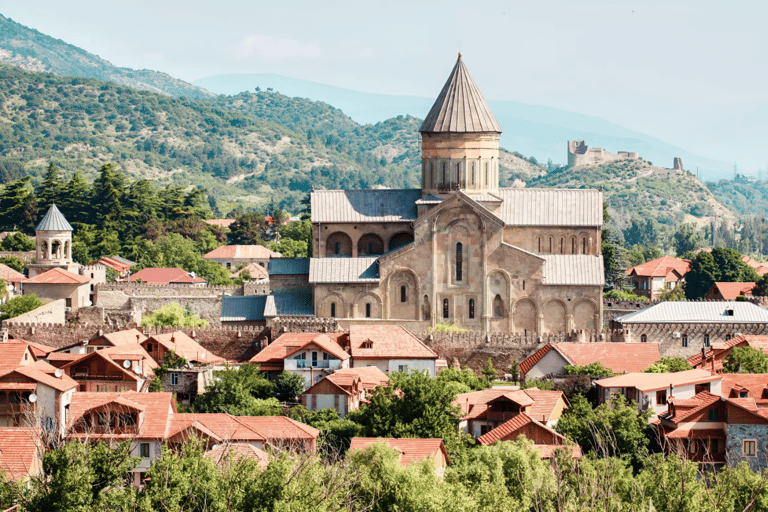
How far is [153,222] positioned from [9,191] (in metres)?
13.2

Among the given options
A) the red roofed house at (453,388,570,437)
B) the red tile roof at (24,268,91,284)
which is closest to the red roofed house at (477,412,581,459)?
the red roofed house at (453,388,570,437)

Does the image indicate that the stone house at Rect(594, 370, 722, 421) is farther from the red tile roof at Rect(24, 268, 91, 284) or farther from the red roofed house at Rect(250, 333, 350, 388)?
the red tile roof at Rect(24, 268, 91, 284)

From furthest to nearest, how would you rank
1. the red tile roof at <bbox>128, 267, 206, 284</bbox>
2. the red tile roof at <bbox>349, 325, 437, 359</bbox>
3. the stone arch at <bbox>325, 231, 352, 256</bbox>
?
the red tile roof at <bbox>128, 267, 206, 284</bbox> < the stone arch at <bbox>325, 231, 352, 256</bbox> < the red tile roof at <bbox>349, 325, 437, 359</bbox>

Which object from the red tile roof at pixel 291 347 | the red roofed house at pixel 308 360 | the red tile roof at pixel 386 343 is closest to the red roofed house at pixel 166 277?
the red tile roof at pixel 386 343

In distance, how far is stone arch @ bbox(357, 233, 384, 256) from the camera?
7031cm

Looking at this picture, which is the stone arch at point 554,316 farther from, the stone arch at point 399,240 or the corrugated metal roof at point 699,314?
the stone arch at point 399,240

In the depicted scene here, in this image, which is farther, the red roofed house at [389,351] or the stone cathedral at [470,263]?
the stone cathedral at [470,263]

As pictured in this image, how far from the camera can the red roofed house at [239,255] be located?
119 meters

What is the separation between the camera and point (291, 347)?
5881 cm

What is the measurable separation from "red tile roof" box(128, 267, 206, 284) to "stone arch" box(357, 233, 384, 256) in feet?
90.3

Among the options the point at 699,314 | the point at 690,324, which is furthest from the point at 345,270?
the point at 699,314

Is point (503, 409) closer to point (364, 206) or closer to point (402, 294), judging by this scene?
point (402, 294)

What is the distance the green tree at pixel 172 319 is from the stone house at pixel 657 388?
75.2 feet

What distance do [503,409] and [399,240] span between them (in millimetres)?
20736
